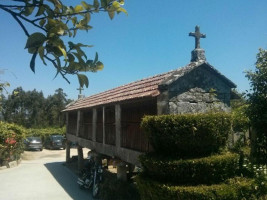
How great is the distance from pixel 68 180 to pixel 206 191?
10764mm

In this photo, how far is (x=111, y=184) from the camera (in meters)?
10.7

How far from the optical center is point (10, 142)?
60.4ft

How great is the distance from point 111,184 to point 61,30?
391 inches

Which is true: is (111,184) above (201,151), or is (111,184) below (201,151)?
below

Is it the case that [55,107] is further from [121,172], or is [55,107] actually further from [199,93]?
[199,93]

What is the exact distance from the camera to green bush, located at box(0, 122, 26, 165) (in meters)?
17.5

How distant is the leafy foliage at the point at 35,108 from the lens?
148 feet

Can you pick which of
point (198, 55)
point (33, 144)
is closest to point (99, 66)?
point (198, 55)

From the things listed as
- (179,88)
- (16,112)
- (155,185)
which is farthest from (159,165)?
(16,112)

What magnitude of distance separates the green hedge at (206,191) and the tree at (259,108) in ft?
9.46

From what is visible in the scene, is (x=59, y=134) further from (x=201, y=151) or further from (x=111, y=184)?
(x=201, y=151)

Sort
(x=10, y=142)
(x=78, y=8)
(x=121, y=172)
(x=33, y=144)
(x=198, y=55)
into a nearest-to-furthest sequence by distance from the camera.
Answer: (x=78, y=8)
(x=198, y=55)
(x=121, y=172)
(x=10, y=142)
(x=33, y=144)

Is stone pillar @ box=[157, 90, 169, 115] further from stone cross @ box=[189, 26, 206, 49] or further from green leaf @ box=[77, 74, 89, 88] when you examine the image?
green leaf @ box=[77, 74, 89, 88]

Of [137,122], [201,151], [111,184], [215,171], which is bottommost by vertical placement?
[111,184]
